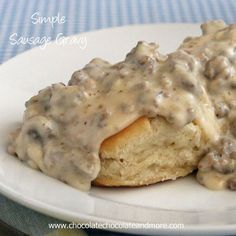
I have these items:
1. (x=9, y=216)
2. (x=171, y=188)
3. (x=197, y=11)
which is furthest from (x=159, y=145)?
(x=197, y=11)

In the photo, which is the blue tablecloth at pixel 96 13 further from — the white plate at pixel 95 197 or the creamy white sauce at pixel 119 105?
the creamy white sauce at pixel 119 105

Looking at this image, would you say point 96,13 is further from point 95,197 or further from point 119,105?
point 95,197

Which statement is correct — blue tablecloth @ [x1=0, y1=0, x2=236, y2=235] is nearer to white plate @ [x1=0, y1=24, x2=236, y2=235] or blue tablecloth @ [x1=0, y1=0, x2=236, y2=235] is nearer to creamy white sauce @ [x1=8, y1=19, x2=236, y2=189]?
white plate @ [x1=0, y1=24, x2=236, y2=235]

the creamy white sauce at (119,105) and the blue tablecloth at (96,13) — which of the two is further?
the blue tablecloth at (96,13)

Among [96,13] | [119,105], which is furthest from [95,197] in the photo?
[96,13]

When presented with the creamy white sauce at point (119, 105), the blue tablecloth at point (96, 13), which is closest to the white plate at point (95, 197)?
the creamy white sauce at point (119, 105)

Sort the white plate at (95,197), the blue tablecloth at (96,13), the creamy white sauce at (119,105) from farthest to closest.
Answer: the blue tablecloth at (96,13)
the creamy white sauce at (119,105)
the white plate at (95,197)
